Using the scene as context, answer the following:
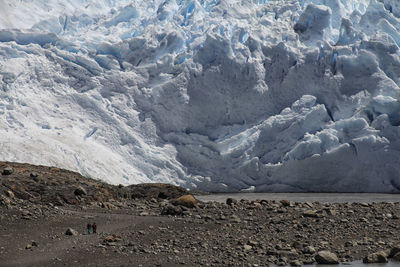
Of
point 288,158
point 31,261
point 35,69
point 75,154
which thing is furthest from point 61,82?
point 31,261

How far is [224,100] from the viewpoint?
112ft

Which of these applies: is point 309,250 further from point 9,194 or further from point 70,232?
point 9,194

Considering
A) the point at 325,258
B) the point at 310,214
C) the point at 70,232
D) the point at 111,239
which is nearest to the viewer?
the point at 325,258

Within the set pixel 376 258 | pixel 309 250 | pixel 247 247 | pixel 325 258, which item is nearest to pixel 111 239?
pixel 247 247

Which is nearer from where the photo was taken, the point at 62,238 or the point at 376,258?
the point at 376,258

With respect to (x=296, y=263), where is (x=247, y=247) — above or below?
above

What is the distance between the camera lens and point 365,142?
2856 cm

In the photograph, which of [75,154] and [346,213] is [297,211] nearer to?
[346,213]

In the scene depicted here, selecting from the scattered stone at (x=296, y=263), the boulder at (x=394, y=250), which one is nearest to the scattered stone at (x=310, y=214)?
the boulder at (x=394, y=250)

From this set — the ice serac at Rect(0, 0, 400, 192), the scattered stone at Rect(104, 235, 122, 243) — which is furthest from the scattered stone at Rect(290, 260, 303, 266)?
the ice serac at Rect(0, 0, 400, 192)

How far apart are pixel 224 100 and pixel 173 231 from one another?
2217 cm

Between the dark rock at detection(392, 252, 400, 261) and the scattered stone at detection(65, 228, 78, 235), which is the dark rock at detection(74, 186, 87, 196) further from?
the dark rock at detection(392, 252, 400, 261)

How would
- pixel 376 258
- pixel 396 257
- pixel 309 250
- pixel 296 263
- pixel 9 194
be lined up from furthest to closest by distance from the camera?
pixel 9 194 < pixel 309 250 < pixel 396 257 < pixel 376 258 < pixel 296 263

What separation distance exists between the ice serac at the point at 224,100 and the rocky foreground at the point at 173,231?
12.3m
